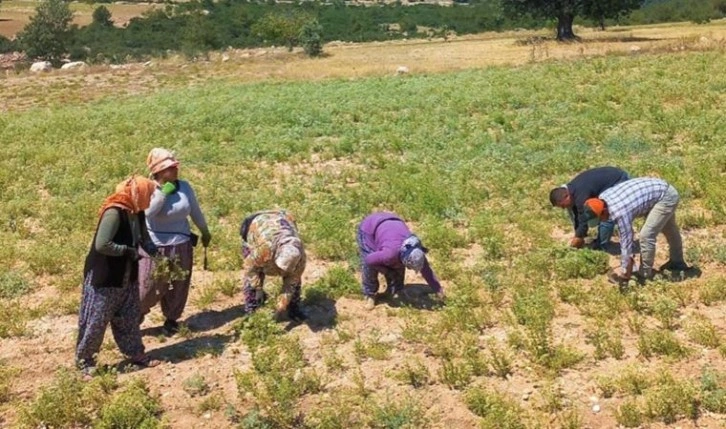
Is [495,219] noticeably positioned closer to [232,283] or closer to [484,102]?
[232,283]

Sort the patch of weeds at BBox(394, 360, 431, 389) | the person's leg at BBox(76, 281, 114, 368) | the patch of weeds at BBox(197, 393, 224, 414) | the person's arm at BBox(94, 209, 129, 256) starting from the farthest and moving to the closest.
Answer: the person's leg at BBox(76, 281, 114, 368) < the patch of weeds at BBox(394, 360, 431, 389) < the person's arm at BBox(94, 209, 129, 256) < the patch of weeds at BBox(197, 393, 224, 414)

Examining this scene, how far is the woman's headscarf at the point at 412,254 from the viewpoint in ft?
23.9

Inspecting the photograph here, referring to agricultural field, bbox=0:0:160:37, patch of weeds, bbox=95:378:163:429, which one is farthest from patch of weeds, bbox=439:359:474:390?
agricultural field, bbox=0:0:160:37

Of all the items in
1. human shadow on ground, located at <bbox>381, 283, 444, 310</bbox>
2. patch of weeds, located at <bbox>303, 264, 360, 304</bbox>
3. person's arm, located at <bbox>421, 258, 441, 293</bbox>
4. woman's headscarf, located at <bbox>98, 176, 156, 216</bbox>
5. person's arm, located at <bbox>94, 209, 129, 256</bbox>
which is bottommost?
human shadow on ground, located at <bbox>381, 283, 444, 310</bbox>

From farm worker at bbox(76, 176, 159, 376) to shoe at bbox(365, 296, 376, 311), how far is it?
7.71ft

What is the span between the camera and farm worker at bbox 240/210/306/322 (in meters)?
7.07

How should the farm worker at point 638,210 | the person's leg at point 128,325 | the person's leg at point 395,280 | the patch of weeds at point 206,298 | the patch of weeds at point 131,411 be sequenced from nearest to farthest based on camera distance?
the patch of weeds at point 131,411 → the person's leg at point 128,325 → the farm worker at point 638,210 → the person's leg at point 395,280 → the patch of weeds at point 206,298

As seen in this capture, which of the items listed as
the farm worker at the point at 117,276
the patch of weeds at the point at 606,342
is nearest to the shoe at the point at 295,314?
the farm worker at the point at 117,276

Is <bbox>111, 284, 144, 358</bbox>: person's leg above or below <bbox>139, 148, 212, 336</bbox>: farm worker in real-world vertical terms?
below

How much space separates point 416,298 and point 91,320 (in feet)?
11.4

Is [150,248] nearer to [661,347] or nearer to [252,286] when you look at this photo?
[252,286]

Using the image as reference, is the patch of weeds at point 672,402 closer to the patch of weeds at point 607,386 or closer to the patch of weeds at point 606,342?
the patch of weeds at point 607,386

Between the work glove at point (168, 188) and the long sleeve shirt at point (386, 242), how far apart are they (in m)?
2.16

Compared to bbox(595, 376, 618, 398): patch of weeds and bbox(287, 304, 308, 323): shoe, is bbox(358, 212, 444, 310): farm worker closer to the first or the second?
bbox(287, 304, 308, 323): shoe
